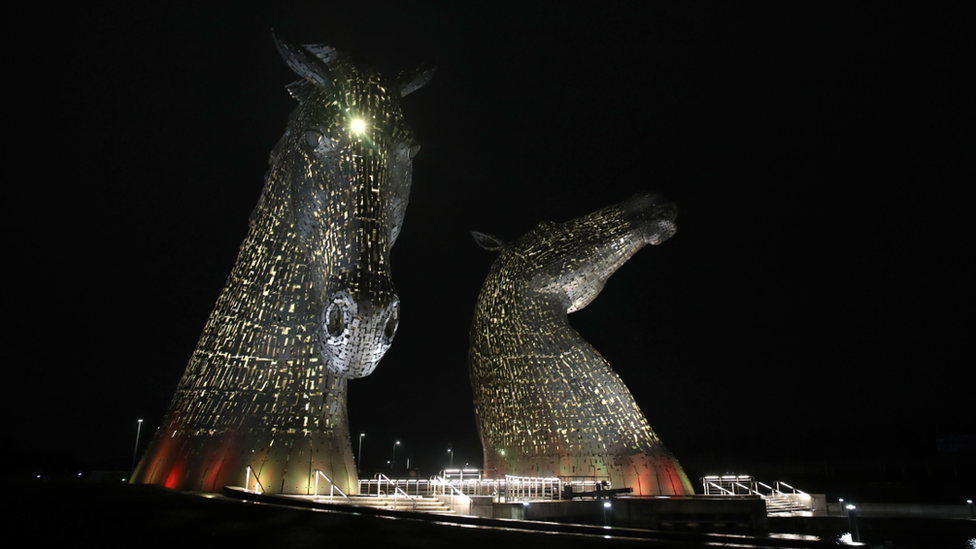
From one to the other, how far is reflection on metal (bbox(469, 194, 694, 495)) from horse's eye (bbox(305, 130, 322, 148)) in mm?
7253

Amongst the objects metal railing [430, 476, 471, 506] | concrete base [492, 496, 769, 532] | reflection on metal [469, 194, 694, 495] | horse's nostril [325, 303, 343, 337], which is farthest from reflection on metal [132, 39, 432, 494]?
reflection on metal [469, 194, 694, 495]

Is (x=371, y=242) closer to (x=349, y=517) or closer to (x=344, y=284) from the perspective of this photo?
(x=344, y=284)

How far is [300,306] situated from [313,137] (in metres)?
2.50

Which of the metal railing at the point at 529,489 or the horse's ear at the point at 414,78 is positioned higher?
Answer: the horse's ear at the point at 414,78

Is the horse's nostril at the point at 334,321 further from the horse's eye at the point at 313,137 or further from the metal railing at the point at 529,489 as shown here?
the metal railing at the point at 529,489

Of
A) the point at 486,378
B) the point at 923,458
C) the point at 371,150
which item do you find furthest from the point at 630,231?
the point at 923,458

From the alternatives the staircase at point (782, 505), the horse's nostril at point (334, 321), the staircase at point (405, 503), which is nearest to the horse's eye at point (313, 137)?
the horse's nostril at point (334, 321)

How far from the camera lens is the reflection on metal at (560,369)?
44.5 ft

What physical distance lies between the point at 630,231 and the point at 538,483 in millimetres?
5892

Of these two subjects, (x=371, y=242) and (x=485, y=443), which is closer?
(x=371, y=242)

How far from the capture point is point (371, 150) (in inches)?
337

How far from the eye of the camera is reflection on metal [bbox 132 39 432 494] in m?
8.36

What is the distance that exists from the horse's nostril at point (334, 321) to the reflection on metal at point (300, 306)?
0.13 meters

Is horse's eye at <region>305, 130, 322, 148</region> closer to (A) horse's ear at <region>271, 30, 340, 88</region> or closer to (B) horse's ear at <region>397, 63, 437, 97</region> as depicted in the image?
(A) horse's ear at <region>271, 30, 340, 88</region>
